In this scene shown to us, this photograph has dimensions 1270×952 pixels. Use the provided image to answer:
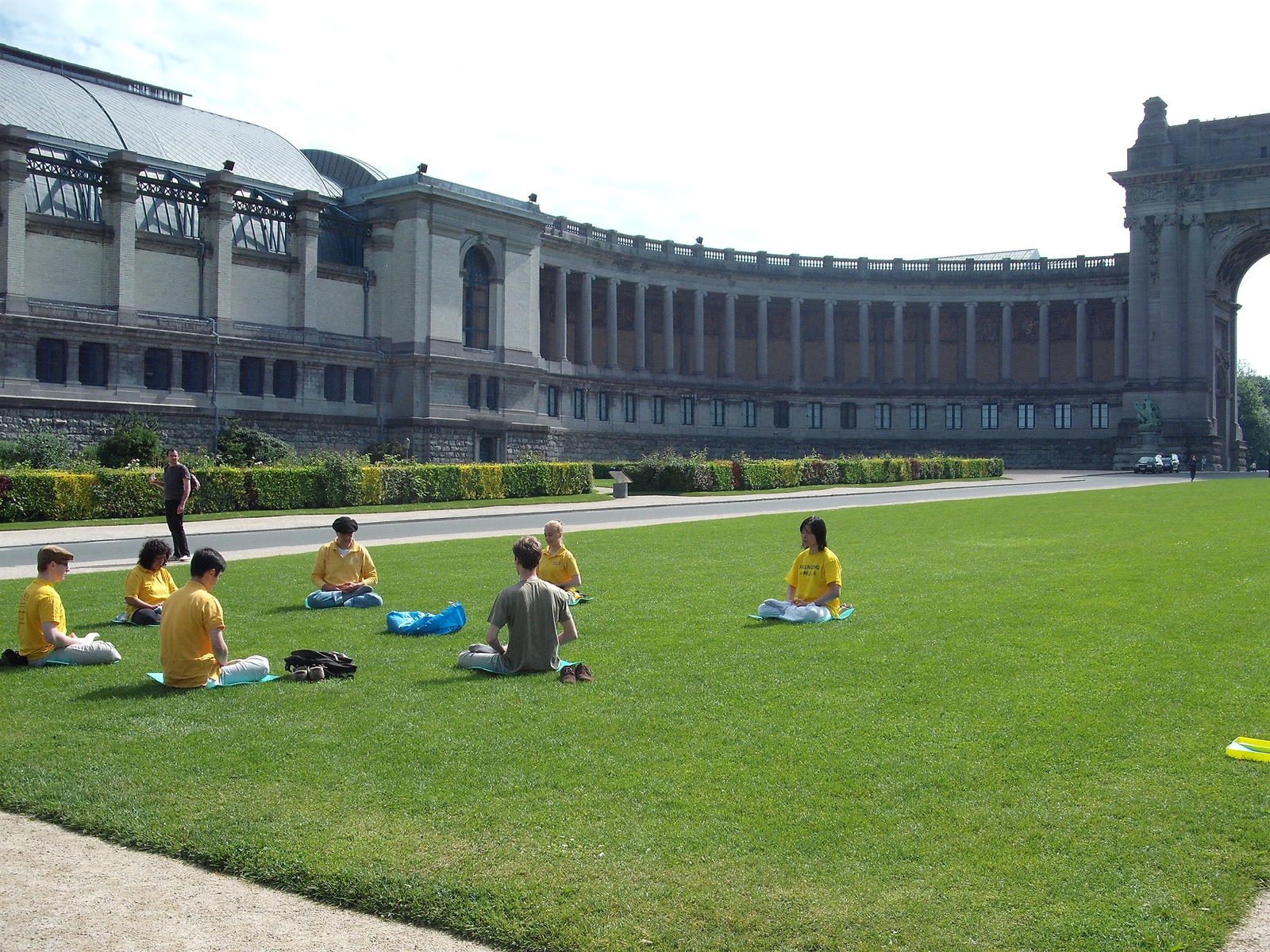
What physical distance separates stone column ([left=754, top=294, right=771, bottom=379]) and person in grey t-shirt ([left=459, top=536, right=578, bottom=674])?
83217 millimetres

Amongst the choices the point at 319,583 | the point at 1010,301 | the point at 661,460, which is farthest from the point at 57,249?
the point at 1010,301

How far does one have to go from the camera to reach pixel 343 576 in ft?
55.7

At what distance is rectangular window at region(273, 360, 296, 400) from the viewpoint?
59.2 m

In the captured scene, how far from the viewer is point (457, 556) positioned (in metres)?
24.0

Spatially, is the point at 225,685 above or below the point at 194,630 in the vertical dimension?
below

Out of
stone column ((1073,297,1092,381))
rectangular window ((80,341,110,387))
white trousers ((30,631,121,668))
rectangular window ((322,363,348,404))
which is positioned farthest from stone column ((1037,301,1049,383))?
white trousers ((30,631,121,668))

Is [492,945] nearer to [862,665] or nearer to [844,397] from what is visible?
[862,665]

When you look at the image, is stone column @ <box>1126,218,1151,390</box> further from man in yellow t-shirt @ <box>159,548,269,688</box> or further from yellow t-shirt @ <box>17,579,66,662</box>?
yellow t-shirt @ <box>17,579,66,662</box>

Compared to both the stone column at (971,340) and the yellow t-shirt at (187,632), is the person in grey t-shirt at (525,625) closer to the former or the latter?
the yellow t-shirt at (187,632)

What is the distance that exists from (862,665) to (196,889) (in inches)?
299

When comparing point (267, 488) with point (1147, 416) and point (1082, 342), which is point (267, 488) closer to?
point (1147, 416)

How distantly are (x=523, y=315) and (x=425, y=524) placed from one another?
37.8 metres

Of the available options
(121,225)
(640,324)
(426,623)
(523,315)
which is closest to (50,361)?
(121,225)

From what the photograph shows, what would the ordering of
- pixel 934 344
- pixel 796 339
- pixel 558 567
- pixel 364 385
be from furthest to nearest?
1. pixel 934 344
2. pixel 796 339
3. pixel 364 385
4. pixel 558 567
